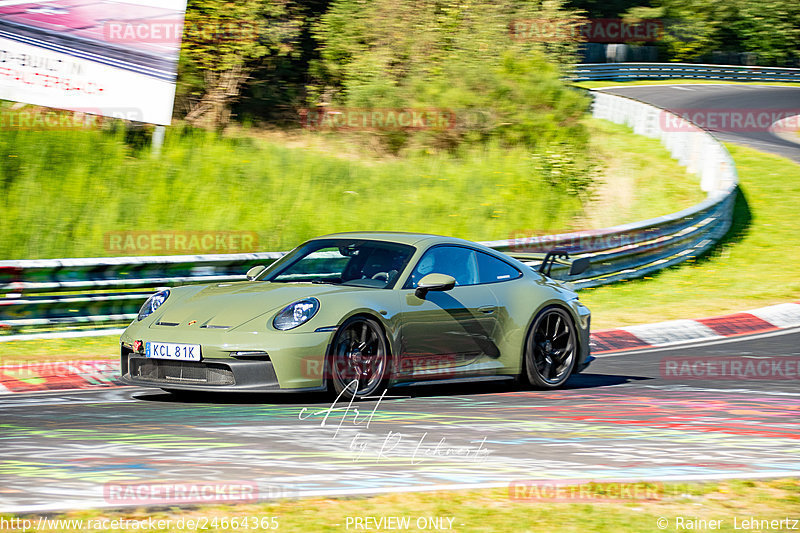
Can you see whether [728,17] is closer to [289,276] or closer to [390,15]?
[390,15]

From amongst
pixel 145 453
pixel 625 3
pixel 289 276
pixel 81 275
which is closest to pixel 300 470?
pixel 145 453

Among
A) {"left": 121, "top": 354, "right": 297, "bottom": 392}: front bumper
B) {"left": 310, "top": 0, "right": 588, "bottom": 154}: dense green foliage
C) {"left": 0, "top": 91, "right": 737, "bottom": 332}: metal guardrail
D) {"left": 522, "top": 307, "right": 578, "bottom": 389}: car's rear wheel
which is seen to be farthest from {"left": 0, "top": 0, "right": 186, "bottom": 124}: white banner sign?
{"left": 121, "top": 354, "right": 297, "bottom": 392}: front bumper

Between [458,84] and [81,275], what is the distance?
47.1 ft

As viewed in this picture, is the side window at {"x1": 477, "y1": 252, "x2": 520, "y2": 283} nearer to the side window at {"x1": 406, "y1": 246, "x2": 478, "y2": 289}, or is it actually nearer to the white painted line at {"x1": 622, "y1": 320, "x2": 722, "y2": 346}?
the side window at {"x1": 406, "y1": 246, "x2": 478, "y2": 289}

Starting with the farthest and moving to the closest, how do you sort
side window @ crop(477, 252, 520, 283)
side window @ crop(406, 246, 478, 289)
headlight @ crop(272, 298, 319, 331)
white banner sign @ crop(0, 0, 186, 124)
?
1. white banner sign @ crop(0, 0, 186, 124)
2. side window @ crop(477, 252, 520, 283)
3. side window @ crop(406, 246, 478, 289)
4. headlight @ crop(272, 298, 319, 331)

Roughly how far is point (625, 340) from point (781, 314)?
271 cm

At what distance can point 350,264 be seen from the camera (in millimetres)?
8648

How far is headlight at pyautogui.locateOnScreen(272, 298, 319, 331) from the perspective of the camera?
755 centimetres

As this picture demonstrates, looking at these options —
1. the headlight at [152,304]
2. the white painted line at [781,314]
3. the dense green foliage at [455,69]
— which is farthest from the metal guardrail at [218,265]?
the dense green foliage at [455,69]

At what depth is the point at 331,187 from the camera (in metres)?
19.8

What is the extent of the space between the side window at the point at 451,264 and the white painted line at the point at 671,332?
3.90 metres

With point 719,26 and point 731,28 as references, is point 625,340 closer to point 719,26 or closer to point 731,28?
point 719,26

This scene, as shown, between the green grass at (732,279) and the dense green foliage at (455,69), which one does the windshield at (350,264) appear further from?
the dense green foliage at (455,69)

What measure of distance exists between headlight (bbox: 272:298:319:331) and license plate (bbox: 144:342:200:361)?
1.92 ft
